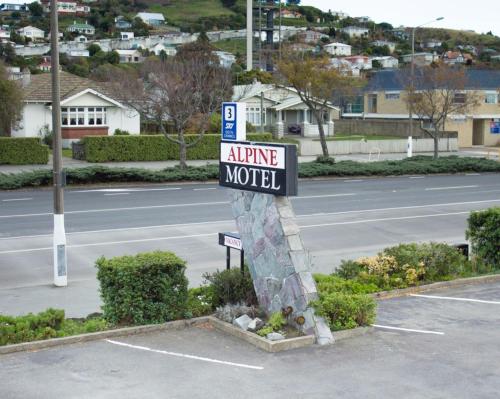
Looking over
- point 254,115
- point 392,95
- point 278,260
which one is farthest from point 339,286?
point 392,95

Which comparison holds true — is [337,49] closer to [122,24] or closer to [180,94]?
[122,24]

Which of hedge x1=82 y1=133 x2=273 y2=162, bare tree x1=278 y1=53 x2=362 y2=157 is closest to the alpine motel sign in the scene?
bare tree x1=278 y1=53 x2=362 y2=157

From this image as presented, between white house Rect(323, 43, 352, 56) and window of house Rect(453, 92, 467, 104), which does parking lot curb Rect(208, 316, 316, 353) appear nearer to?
window of house Rect(453, 92, 467, 104)

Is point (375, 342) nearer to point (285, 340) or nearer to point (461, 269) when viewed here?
point (285, 340)

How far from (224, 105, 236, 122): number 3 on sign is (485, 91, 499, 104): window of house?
58.7m

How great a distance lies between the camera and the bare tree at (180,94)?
1575 inches

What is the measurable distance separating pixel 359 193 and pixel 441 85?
1937cm

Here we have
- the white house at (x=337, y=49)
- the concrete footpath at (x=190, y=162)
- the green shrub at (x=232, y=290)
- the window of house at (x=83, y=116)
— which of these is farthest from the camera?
the white house at (x=337, y=49)

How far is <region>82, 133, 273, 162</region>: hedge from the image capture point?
4581 centimetres

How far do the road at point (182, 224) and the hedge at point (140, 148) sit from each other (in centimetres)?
1064

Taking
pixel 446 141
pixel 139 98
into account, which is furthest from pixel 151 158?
Answer: pixel 446 141

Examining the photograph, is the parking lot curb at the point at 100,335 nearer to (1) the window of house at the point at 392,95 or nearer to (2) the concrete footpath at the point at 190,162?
(2) the concrete footpath at the point at 190,162

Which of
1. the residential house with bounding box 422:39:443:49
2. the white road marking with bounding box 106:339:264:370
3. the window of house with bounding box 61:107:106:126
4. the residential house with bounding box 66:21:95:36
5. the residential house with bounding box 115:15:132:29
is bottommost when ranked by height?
the white road marking with bounding box 106:339:264:370

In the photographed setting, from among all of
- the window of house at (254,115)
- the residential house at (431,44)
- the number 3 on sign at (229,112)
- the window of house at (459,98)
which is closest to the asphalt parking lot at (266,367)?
the number 3 on sign at (229,112)
